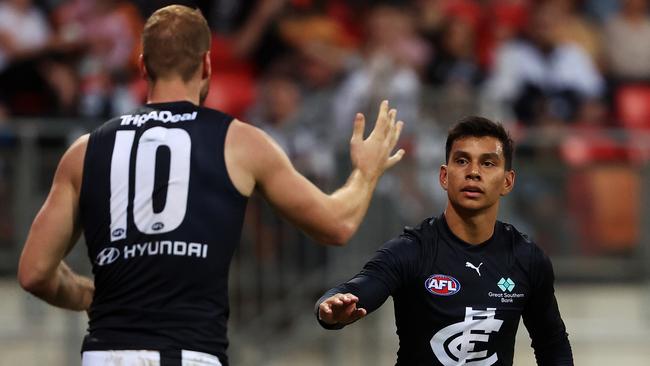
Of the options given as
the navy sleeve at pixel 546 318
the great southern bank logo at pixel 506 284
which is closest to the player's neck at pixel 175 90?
the great southern bank logo at pixel 506 284

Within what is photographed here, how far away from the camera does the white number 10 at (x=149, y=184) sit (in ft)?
16.1

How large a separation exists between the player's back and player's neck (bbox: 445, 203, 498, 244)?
1131mm

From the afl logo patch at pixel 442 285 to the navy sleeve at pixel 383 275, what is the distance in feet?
0.29

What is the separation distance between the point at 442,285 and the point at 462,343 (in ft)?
0.88

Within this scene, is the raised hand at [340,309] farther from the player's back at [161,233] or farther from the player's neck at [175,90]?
the player's neck at [175,90]

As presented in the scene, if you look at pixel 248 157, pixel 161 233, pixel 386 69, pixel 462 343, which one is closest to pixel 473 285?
pixel 462 343

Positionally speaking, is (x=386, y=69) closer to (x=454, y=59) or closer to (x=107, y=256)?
(x=454, y=59)

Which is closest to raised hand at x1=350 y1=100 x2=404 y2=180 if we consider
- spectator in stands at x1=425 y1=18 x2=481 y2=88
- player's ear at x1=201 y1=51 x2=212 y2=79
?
player's ear at x1=201 y1=51 x2=212 y2=79

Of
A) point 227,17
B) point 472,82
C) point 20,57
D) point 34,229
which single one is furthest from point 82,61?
point 34,229

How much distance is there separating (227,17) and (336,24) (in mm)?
1309

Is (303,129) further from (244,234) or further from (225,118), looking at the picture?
(225,118)

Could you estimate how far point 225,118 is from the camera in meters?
5.08

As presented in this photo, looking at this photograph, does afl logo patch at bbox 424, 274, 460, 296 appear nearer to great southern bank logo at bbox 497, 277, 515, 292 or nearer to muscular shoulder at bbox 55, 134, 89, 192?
great southern bank logo at bbox 497, 277, 515, 292

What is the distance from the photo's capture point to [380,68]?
492 inches
